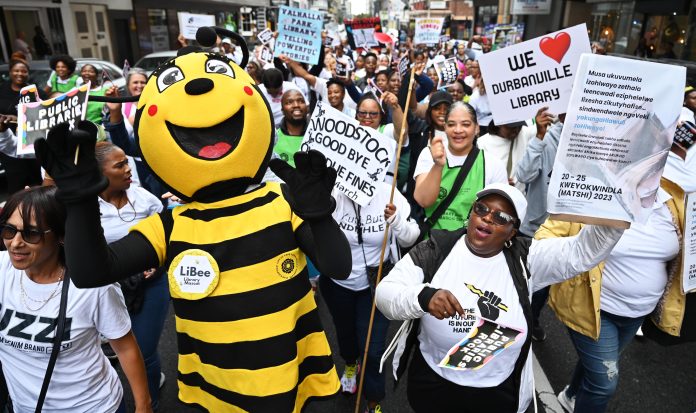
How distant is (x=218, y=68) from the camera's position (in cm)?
201

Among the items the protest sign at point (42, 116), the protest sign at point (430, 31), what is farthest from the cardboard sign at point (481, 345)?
the protest sign at point (430, 31)

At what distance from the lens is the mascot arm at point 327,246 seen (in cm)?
188

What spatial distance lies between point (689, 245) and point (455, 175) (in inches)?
54.7

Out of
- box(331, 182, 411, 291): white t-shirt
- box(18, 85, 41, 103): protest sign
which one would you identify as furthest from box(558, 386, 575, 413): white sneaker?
box(18, 85, 41, 103): protest sign

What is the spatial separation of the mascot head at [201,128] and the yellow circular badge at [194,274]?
244 millimetres

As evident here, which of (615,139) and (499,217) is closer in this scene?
(615,139)

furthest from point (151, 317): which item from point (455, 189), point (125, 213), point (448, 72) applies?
point (448, 72)

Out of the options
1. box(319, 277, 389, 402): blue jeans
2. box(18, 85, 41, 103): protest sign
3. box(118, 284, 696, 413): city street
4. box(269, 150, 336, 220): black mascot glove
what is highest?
box(269, 150, 336, 220): black mascot glove

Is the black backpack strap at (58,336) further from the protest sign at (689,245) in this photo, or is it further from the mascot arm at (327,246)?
the protest sign at (689,245)

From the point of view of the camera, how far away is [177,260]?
1.93m

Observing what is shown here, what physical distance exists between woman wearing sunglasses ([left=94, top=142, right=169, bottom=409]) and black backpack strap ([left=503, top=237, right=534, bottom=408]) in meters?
2.09

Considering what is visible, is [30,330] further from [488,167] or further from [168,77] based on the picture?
[488,167]

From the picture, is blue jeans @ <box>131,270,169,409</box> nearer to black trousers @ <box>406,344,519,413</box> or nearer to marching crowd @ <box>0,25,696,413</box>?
marching crowd @ <box>0,25,696,413</box>

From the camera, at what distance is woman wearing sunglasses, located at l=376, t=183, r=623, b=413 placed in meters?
2.17
